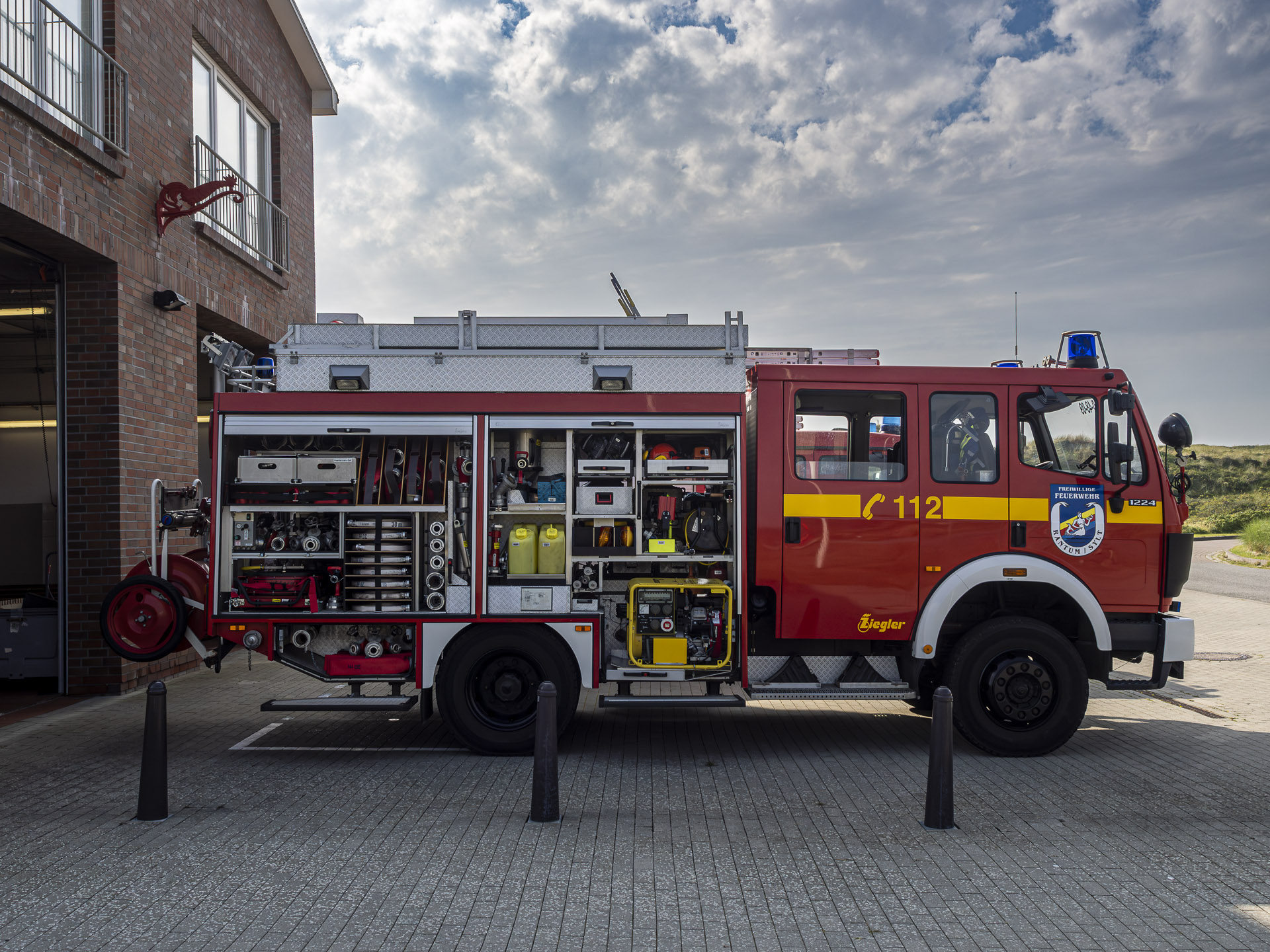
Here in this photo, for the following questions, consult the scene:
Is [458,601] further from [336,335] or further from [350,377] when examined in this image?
[336,335]

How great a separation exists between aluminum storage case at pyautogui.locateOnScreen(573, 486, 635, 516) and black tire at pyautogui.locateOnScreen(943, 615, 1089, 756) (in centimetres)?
268

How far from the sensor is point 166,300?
9.93 m

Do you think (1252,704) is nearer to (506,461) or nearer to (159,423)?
(506,461)

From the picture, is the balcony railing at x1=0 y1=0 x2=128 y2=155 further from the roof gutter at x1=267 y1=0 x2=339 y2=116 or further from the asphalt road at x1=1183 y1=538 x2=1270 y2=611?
the asphalt road at x1=1183 y1=538 x2=1270 y2=611

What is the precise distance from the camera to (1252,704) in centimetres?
899

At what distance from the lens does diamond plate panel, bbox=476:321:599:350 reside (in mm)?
7141

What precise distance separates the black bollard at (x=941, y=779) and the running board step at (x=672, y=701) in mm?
1629

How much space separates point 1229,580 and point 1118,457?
19866mm

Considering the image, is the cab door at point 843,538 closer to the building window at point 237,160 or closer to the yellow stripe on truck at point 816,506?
the yellow stripe on truck at point 816,506

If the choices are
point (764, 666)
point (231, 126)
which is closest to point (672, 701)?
point (764, 666)

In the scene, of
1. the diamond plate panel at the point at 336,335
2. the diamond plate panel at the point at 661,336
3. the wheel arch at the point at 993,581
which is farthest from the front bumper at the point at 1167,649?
the diamond plate panel at the point at 336,335

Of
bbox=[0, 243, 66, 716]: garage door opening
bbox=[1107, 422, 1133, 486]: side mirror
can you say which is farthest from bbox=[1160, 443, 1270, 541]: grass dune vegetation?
bbox=[0, 243, 66, 716]: garage door opening

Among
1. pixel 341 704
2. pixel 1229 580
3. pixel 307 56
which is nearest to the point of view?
pixel 341 704

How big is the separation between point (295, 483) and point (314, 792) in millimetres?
2239
